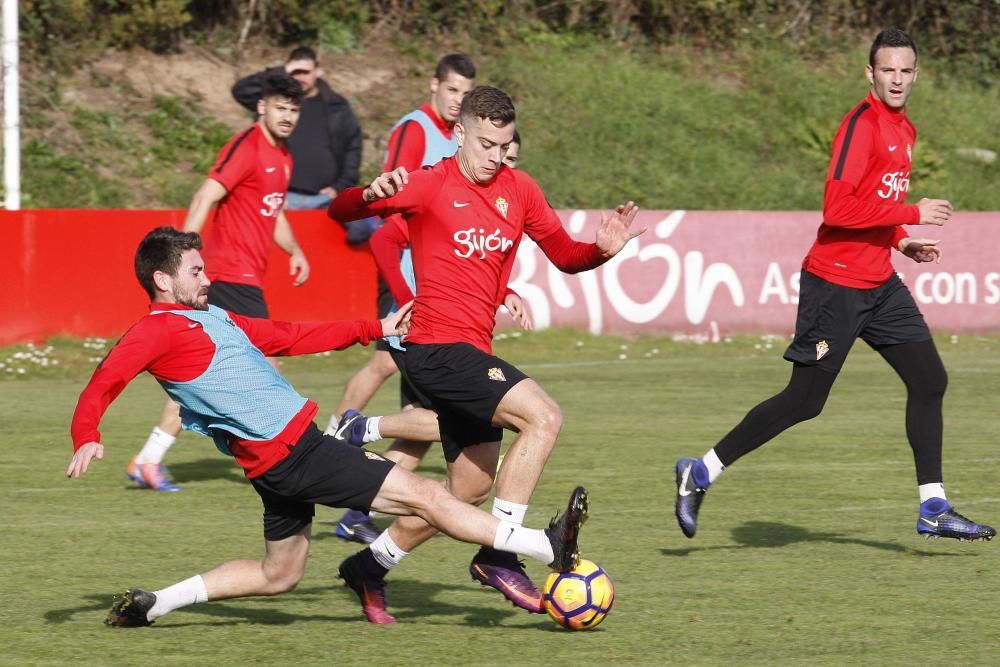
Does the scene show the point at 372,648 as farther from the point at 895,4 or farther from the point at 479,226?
the point at 895,4

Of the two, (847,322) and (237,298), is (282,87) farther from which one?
(847,322)

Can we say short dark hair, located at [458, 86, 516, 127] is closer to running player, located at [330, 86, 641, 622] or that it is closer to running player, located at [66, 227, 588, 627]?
running player, located at [330, 86, 641, 622]

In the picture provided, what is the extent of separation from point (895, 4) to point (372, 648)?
2629cm

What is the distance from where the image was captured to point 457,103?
8.59m

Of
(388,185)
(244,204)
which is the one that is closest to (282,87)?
(244,204)

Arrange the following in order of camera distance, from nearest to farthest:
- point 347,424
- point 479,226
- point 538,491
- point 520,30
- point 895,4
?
point 479,226, point 347,424, point 538,491, point 520,30, point 895,4

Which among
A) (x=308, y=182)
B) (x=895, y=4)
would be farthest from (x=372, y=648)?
(x=895, y=4)

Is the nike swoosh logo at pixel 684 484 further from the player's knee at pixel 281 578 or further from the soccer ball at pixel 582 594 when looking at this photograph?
the player's knee at pixel 281 578

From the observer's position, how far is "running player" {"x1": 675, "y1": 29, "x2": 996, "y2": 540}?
292 inches

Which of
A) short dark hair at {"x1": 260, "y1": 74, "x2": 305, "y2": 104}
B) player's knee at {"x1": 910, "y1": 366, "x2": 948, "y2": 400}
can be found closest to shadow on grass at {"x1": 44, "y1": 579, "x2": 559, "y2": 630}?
player's knee at {"x1": 910, "y1": 366, "x2": 948, "y2": 400}

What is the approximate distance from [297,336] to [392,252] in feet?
5.76

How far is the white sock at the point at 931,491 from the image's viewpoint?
7.31 meters

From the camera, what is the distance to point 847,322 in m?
7.46

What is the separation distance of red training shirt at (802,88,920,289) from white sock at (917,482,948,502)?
36.9 inches
